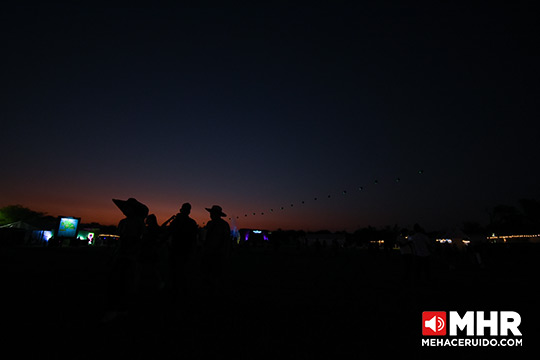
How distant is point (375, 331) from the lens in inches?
146

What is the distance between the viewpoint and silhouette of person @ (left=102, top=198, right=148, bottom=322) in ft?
13.3

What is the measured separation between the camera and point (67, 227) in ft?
115

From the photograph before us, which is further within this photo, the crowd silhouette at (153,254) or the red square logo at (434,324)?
the crowd silhouette at (153,254)

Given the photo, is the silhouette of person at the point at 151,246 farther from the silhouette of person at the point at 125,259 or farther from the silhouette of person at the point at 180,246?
the silhouette of person at the point at 125,259

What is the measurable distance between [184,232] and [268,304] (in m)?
2.08

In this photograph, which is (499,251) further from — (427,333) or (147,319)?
(147,319)

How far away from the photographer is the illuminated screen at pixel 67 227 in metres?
34.4

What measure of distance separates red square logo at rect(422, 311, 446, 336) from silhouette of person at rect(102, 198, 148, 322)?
4.13 m

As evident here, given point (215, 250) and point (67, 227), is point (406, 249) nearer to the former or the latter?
point (215, 250)

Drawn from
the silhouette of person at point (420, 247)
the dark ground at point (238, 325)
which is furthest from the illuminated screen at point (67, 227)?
the silhouette of person at point (420, 247)

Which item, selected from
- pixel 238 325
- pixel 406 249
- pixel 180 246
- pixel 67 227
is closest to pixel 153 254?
pixel 180 246

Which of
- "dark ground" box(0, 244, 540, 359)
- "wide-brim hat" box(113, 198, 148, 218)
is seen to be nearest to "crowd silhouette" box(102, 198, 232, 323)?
"wide-brim hat" box(113, 198, 148, 218)

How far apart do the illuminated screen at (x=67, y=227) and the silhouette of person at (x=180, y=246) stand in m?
37.3

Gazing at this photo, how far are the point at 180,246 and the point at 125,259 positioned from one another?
1.25 meters
